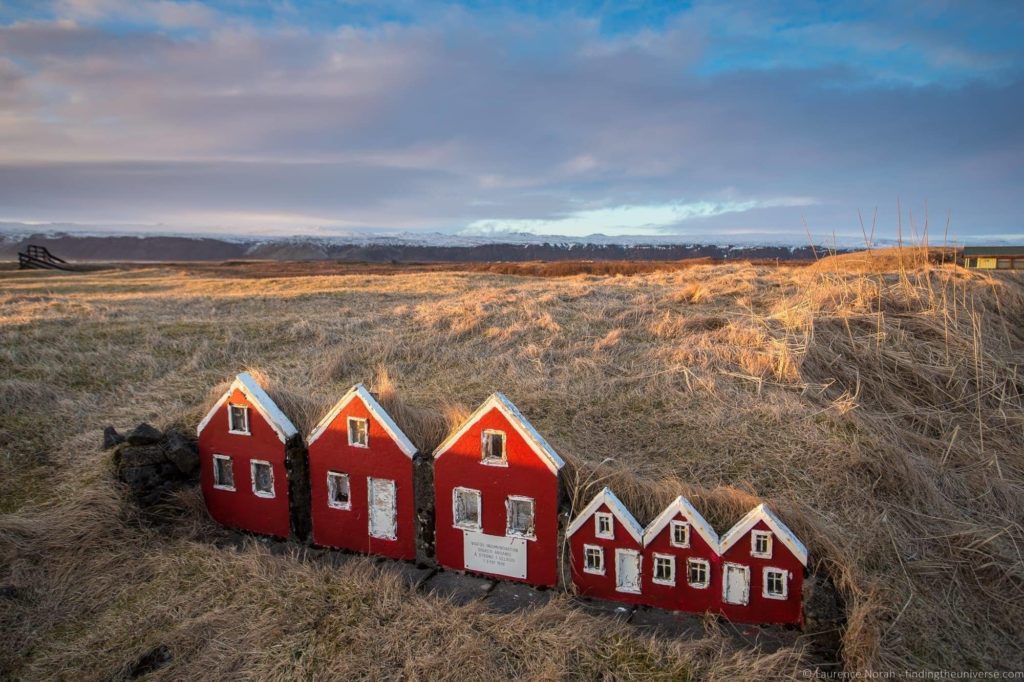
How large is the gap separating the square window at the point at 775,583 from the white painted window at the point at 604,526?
142cm

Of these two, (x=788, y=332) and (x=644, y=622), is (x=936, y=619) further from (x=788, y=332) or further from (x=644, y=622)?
(x=788, y=332)

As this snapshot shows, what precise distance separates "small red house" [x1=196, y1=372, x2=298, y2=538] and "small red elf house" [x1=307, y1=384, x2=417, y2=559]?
396 millimetres

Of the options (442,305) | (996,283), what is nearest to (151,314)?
(442,305)

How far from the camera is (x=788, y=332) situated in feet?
38.4

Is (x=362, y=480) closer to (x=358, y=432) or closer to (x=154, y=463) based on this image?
(x=358, y=432)

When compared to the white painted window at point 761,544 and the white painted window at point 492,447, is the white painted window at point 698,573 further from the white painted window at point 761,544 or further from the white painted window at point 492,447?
the white painted window at point 492,447

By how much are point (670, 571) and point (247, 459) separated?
16.2 feet

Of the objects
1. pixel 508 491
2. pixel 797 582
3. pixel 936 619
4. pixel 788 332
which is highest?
pixel 788 332

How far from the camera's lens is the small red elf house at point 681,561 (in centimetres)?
578

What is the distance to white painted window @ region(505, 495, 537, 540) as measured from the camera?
21.0 feet

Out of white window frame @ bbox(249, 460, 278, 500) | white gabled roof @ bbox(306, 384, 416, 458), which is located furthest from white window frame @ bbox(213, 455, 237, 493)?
white gabled roof @ bbox(306, 384, 416, 458)

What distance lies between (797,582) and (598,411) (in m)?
4.18

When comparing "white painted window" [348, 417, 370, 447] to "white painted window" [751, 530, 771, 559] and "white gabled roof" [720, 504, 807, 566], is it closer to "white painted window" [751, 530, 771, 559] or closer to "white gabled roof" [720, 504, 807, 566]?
"white gabled roof" [720, 504, 807, 566]

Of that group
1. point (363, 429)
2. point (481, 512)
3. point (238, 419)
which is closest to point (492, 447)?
point (481, 512)
